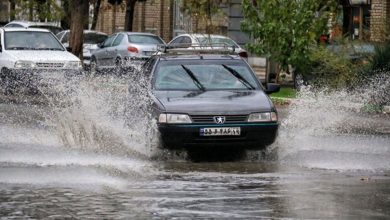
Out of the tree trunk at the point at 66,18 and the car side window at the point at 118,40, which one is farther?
the tree trunk at the point at 66,18

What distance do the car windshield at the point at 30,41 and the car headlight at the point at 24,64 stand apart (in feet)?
4.27

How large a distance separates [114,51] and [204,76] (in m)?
21.6

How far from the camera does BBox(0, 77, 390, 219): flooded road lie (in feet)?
33.9

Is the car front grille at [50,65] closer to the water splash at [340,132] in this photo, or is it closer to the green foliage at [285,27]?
the green foliage at [285,27]

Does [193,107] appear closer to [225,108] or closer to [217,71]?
[225,108]

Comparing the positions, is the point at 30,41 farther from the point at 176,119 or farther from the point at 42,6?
the point at 176,119

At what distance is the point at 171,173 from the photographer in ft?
43.4

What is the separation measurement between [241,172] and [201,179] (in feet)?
3.25

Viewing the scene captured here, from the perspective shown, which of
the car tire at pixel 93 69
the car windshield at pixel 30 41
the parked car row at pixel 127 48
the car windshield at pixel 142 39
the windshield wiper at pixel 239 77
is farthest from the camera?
the car windshield at pixel 142 39

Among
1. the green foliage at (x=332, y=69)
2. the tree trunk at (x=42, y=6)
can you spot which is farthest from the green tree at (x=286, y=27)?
the tree trunk at (x=42, y=6)

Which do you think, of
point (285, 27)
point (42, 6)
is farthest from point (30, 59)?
point (42, 6)

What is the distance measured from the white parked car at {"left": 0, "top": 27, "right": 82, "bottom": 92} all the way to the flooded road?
20.9ft

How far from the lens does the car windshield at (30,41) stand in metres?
27.8

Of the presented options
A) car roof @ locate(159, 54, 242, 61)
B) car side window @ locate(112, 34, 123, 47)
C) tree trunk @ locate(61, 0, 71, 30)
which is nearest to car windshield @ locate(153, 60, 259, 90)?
car roof @ locate(159, 54, 242, 61)
